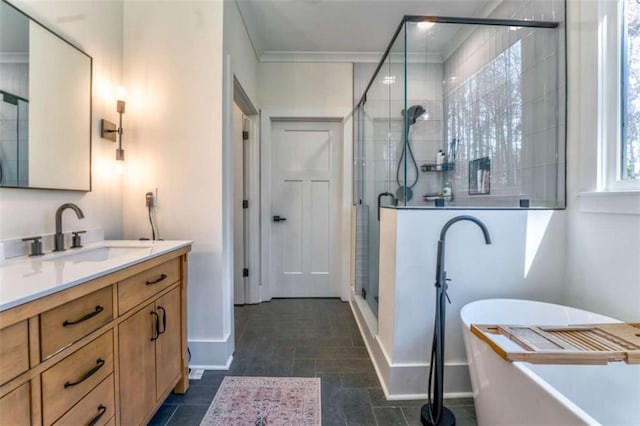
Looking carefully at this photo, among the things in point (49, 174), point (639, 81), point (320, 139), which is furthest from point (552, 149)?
point (49, 174)

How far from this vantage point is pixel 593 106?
157 centimetres

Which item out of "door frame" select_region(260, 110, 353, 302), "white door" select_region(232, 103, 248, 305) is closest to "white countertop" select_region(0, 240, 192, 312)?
"white door" select_region(232, 103, 248, 305)

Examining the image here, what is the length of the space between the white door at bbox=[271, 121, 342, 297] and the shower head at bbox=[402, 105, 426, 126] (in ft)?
4.05

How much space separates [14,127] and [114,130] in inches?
23.1

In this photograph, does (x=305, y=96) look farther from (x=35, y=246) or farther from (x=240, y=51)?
(x=35, y=246)

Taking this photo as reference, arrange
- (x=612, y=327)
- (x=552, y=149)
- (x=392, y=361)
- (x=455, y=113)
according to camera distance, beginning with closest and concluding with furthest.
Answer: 1. (x=612, y=327)
2. (x=392, y=361)
3. (x=552, y=149)
4. (x=455, y=113)

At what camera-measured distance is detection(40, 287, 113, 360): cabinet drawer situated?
2.69ft

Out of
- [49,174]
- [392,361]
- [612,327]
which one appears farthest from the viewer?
[392,361]

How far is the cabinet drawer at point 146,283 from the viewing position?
1169mm

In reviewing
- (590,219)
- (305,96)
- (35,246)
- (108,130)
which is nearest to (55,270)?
(35,246)

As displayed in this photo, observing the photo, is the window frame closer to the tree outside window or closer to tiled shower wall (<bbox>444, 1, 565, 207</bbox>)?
the tree outside window

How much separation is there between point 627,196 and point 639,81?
54 cm

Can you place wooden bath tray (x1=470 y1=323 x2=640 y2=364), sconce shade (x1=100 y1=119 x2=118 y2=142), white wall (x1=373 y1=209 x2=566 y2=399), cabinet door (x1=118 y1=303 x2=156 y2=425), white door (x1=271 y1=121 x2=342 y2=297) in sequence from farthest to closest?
white door (x1=271 y1=121 x2=342 y2=297)
sconce shade (x1=100 y1=119 x2=118 y2=142)
white wall (x1=373 y1=209 x2=566 y2=399)
cabinet door (x1=118 y1=303 x2=156 y2=425)
wooden bath tray (x1=470 y1=323 x2=640 y2=364)

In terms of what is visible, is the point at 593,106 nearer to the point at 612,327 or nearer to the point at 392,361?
the point at 612,327
